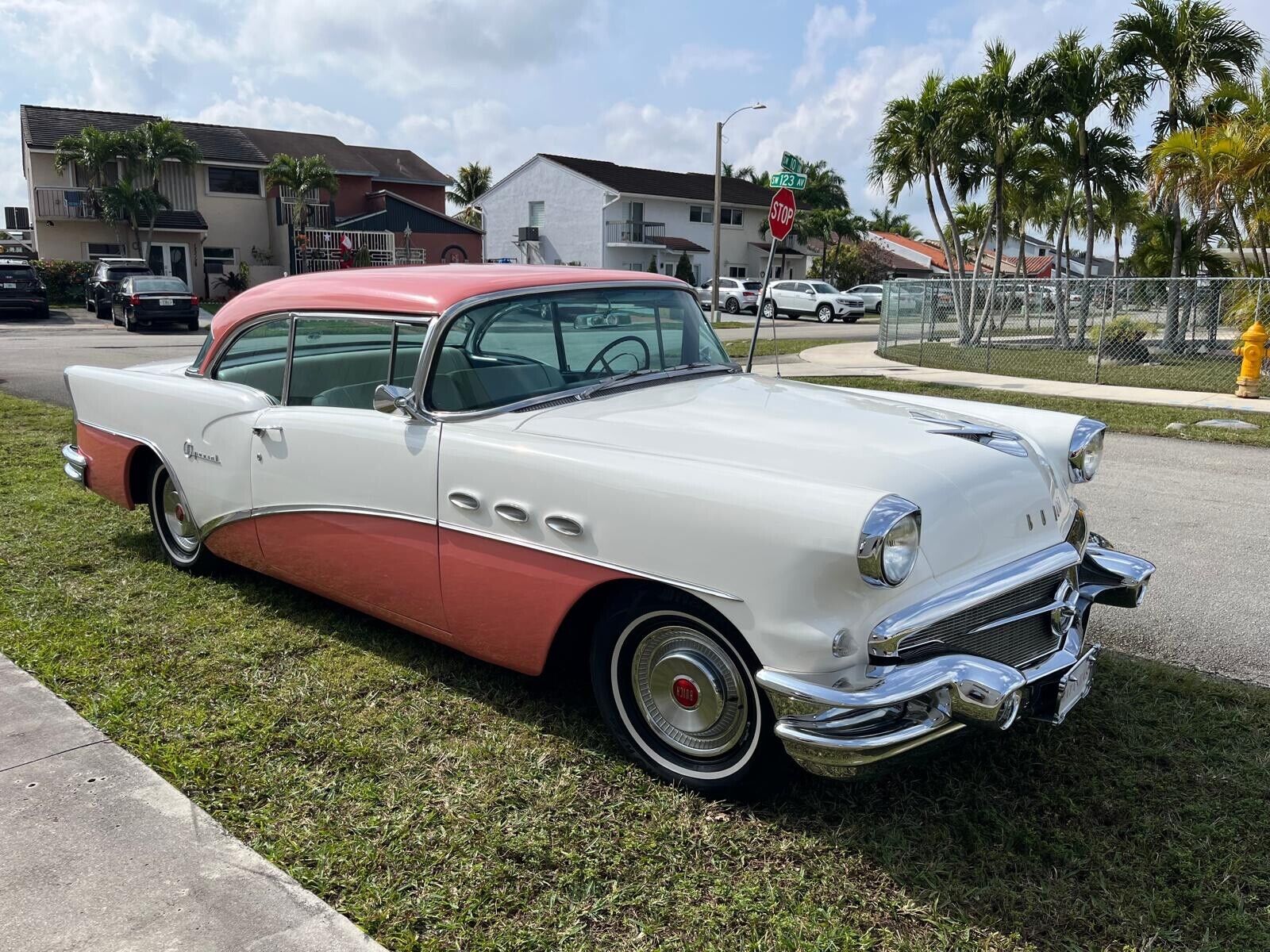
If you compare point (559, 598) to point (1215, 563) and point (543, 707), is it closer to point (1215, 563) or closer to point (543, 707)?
point (543, 707)

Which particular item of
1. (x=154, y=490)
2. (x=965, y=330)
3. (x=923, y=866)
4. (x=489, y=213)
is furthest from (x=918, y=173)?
(x=489, y=213)

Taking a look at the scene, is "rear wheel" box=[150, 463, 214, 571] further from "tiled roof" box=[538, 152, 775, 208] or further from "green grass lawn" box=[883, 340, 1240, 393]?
"tiled roof" box=[538, 152, 775, 208]

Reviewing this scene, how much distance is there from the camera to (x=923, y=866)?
2727mm

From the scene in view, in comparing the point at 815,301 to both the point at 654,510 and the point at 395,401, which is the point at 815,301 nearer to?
the point at 395,401

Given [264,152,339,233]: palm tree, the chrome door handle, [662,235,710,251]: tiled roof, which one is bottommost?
the chrome door handle

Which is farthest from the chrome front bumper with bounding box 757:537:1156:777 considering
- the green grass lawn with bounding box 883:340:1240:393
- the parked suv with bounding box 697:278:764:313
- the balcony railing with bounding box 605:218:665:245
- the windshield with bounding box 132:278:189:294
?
the balcony railing with bounding box 605:218:665:245

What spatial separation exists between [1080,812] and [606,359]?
7.48 ft

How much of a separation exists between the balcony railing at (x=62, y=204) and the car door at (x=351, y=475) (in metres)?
37.8

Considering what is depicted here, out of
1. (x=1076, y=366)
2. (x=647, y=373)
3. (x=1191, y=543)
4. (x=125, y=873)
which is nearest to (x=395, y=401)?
(x=647, y=373)

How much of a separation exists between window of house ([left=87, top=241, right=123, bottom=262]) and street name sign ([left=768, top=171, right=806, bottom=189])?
3376 cm

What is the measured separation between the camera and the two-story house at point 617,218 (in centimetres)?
4856

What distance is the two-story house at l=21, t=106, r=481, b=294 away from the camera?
1446 inches

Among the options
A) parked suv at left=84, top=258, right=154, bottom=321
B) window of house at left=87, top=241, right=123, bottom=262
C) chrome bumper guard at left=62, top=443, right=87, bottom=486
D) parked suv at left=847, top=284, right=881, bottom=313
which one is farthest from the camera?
parked suv at left=847, top=284, right=881, bottom=313

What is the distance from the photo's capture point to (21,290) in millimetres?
27734
